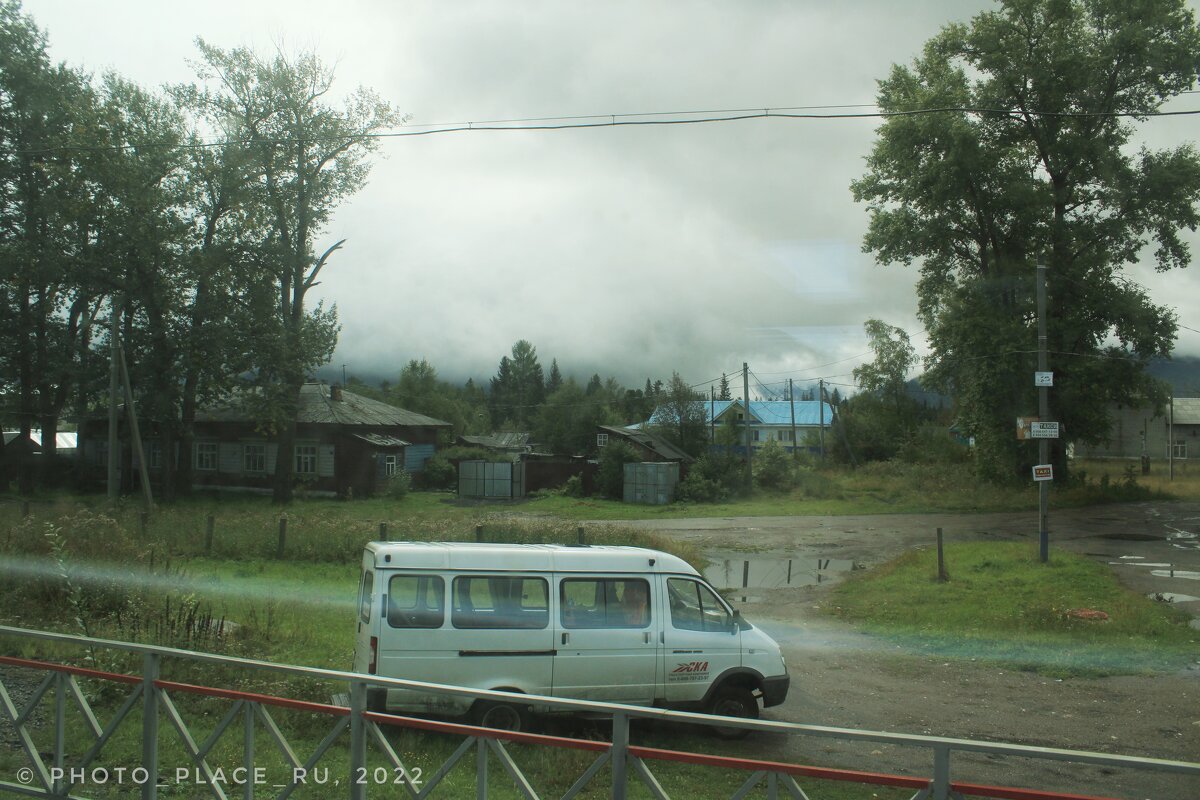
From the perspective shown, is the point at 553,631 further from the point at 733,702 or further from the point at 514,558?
the point at 733,702

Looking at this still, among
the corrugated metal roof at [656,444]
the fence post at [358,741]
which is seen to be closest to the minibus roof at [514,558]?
the fence post at [358,741]

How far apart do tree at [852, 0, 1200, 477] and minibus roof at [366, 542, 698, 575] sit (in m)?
30.5

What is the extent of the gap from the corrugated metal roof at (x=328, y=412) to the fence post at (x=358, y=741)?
37908 millimetres

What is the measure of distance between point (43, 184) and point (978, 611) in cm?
4223

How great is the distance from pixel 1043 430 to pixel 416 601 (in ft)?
49.4

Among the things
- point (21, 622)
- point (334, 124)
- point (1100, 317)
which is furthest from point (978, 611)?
point (334, 124)

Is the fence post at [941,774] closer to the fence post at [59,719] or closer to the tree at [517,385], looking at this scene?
the fence post at [59,719]

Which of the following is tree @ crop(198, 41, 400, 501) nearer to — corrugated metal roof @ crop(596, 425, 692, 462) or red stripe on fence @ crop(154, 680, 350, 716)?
corrugated metal roof @ crop(596, 425, 692, 462)

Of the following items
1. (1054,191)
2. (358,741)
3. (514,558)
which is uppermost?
(1054,191)

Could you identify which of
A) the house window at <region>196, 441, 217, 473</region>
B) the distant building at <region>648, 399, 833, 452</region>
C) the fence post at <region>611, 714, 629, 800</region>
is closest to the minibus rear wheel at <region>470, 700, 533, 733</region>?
the fence post at <region>611, 714, 629, 800</region>

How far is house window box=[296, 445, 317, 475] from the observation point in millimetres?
45406

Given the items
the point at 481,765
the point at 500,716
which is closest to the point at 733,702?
the point at 500,716

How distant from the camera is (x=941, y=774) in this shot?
3.49 meters

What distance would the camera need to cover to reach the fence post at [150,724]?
198 inches
